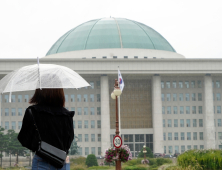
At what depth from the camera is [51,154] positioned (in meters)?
5.47

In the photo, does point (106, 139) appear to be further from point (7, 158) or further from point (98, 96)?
point (7, 158)

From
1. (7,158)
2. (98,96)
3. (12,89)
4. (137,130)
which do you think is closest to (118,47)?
(98,96)

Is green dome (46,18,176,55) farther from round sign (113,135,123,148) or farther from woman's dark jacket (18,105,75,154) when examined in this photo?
woman's dark jacket (18,105,75,154)

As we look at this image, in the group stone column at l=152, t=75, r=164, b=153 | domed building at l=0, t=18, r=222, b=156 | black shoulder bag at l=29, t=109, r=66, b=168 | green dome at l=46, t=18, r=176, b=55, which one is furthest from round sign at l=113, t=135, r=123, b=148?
green dome at l=46, t=18, r=176, b=55

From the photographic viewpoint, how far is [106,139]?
7000cm

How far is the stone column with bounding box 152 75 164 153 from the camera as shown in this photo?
70250 millimetres

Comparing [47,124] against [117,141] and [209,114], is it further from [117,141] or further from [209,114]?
[209,114]

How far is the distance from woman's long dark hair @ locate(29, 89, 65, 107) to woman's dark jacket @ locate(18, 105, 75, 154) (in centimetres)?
8

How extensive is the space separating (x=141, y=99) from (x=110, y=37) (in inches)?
497

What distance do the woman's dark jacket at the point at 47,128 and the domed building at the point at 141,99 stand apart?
207ft

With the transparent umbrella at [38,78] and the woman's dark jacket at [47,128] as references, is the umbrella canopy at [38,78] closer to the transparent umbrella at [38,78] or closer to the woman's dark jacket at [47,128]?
the transparent umbrella at [38,78]

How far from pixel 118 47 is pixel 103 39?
3196 millimetres

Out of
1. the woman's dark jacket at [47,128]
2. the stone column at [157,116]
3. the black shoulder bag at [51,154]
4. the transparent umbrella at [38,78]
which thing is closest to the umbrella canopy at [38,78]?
the transparent umbrella at [38,78]

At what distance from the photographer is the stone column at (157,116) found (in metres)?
70.2
